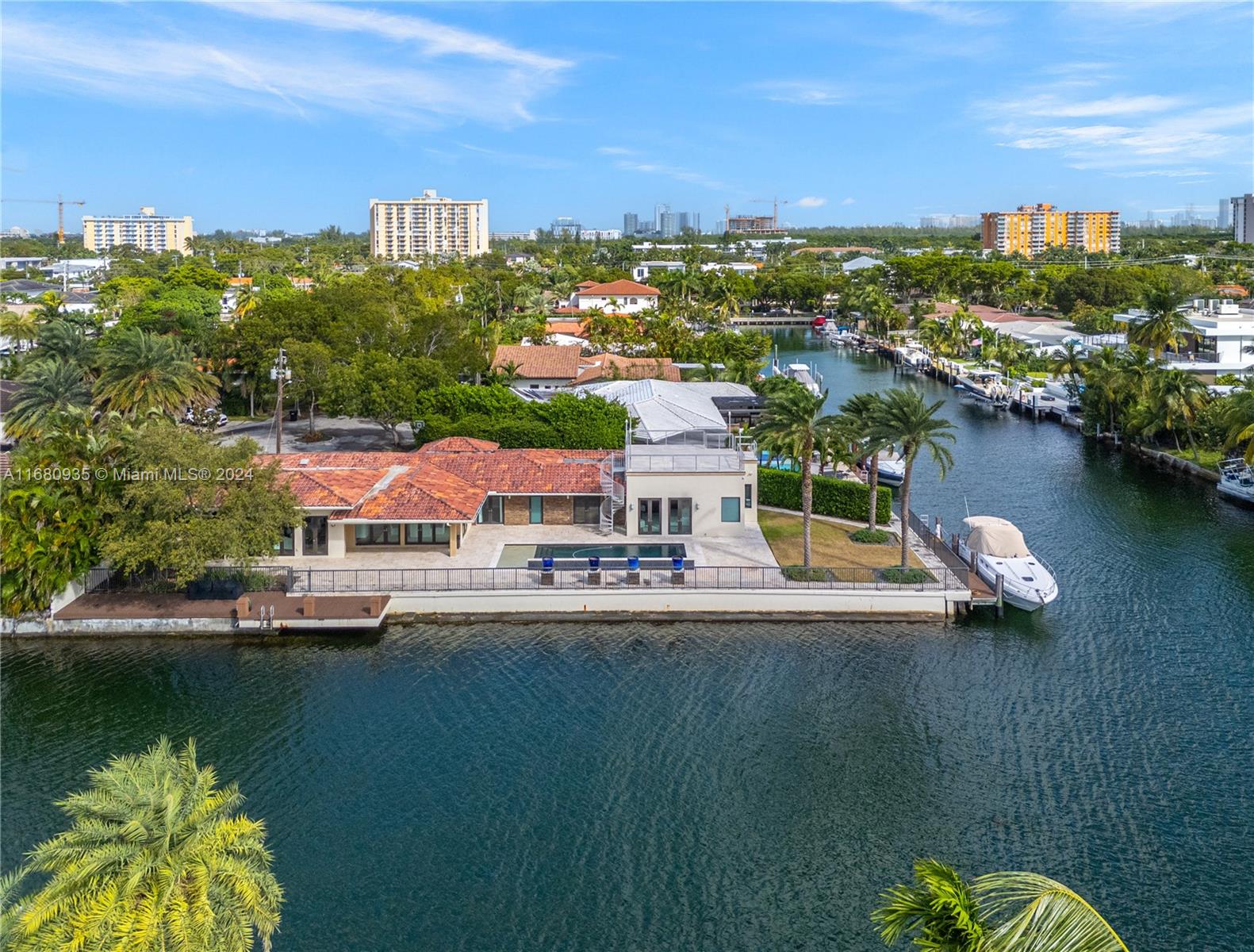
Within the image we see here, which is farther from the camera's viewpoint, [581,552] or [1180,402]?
[1180,402]

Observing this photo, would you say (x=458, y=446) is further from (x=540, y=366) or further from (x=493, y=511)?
(x=540, y=366)

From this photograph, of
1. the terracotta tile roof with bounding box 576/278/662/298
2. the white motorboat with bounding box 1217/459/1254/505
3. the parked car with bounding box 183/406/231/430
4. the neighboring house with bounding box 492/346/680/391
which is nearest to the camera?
the white motorboat with bounding box 1217/459/1254/505

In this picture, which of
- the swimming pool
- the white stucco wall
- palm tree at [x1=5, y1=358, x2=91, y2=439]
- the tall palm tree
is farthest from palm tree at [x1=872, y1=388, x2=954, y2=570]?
palm tree at [x1=5, y1=358, x2=91, y2=439]

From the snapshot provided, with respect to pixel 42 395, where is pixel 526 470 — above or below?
below

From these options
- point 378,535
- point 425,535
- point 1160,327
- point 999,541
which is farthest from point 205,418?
point 1160,327

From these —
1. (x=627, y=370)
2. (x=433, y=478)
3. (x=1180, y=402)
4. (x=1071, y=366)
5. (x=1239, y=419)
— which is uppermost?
(x=1071, y=366)

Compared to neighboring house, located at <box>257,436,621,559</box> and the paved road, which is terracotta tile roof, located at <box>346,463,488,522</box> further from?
the paved road

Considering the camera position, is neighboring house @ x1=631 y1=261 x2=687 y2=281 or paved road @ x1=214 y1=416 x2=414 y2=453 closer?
paved road @ x1=214 y1=416 x2=414 y2=453
